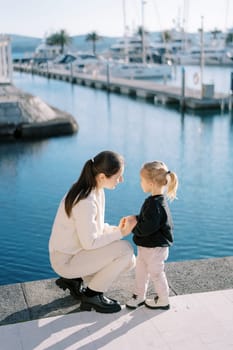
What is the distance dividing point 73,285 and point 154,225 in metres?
0.75

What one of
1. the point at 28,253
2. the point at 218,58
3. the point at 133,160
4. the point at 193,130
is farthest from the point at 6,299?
the point at 218,58

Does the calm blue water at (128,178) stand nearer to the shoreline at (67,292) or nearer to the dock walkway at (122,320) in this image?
the shoreline at (67,292)

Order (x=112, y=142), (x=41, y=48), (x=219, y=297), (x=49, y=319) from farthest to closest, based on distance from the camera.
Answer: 1. (x=41, y=48)
2. (x=112, y=142)
3. (x=219, y=297)
4. (x=49, y=319)

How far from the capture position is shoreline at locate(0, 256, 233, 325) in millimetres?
3660

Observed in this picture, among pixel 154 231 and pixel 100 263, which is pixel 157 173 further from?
pixel 100 263

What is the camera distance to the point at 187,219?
28.6ft

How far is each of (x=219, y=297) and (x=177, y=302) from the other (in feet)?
1.00

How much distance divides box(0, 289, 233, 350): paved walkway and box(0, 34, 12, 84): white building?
2127 cm

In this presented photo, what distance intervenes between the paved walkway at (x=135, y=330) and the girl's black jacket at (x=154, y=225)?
0.46m

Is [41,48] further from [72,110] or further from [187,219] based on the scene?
[187,219]

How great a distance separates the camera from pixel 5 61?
79.5 ft

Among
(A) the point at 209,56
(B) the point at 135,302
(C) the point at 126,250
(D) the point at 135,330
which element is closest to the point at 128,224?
(C) the point at 126,250

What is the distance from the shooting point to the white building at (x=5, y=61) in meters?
23.8

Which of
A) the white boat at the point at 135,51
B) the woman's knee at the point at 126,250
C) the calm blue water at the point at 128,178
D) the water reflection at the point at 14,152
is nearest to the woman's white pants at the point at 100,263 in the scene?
the woman's knee at the point at 126,250
